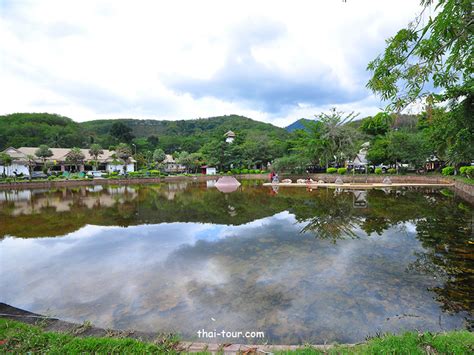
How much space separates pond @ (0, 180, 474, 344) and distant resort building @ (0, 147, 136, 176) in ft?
118

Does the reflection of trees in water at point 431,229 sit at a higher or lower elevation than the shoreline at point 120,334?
lower

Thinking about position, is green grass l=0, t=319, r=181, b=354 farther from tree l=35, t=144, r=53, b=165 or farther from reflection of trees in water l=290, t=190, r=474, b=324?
tree l=35, t=144, r=53, b=165

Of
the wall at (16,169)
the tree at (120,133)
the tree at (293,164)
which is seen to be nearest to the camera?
the tree at (293,164)

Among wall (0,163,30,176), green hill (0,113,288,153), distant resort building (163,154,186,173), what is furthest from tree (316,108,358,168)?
wall (0,163,30,176)

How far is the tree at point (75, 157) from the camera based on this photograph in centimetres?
4078

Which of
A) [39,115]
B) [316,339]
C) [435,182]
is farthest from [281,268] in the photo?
[39,115]

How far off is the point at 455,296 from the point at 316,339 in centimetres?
266

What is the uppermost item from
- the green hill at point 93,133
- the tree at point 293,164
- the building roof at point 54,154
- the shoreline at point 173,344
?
the green hill at point 93,133

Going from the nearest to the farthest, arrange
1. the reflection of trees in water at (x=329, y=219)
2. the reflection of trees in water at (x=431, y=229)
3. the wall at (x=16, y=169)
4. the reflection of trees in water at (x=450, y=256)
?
the reflection of trees in water at (x=450, y=256) < the reflection of trees in water at (x=431, y=229) < the reflection of trees in water at (x=329, y=219) < the wall at (x=16, y=169)

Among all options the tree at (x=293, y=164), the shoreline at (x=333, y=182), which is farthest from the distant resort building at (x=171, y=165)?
the tree at (x=293, y=164)

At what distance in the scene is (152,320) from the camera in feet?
12.1

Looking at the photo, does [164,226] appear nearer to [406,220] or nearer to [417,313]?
[417,313]

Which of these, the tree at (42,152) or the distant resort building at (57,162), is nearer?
the tree at (42,152)

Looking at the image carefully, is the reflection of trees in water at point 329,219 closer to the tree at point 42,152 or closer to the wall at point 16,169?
the tree at point 42,152
